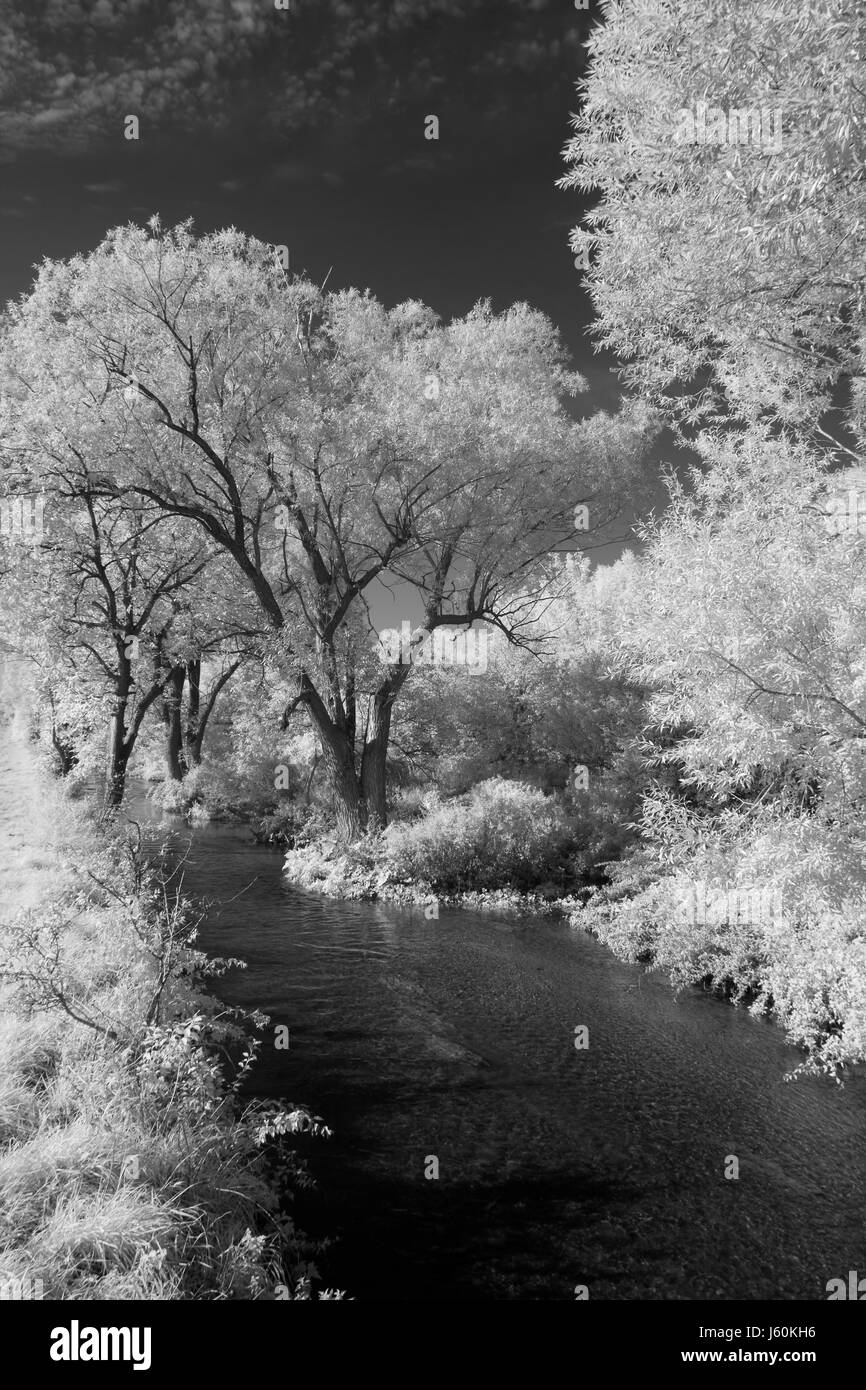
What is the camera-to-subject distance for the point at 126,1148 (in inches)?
199

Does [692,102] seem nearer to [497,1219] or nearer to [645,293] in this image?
[645,293]

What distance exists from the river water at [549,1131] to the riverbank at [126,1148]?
0.68m

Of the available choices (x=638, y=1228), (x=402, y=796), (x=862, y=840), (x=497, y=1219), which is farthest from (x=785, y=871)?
(x=402, y=796)

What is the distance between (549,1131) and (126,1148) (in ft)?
12.8

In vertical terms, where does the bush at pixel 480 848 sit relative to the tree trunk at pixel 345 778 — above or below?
below

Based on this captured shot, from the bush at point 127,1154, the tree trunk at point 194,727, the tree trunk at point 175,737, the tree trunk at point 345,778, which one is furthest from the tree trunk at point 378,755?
the tree trunk at point 194,727

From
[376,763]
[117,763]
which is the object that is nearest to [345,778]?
[376,763]

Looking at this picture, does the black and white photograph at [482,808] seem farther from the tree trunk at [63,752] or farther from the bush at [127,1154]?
the tree trunk at [63,752]

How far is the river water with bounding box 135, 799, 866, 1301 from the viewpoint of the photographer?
5.38m

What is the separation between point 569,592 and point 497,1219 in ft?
51.8

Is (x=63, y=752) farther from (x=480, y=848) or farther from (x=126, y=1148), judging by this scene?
(x=126, y=1148)

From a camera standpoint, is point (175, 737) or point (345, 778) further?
point (175, 737)

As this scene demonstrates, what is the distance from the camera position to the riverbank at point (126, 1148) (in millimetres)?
4211
